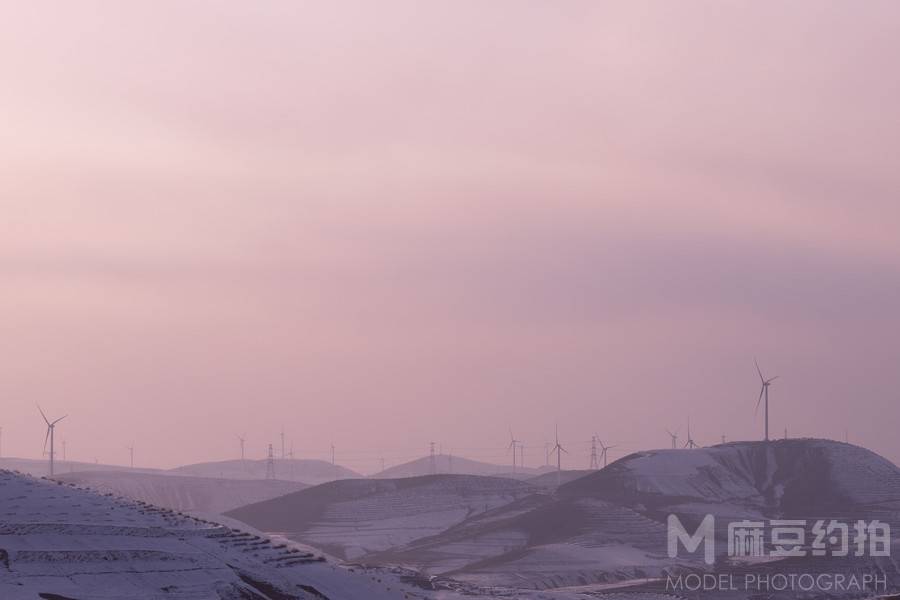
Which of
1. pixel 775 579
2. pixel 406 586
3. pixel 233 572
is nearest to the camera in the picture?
pixel 233 572

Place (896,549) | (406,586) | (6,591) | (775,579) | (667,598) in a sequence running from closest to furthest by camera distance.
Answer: (6,591) → (406,586) → (667,598) → (775,579) → (896,549)

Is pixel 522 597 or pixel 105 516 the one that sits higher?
pixel 105 516

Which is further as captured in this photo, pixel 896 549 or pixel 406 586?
pixel 896 549

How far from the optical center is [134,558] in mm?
80938

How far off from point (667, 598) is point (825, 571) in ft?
157

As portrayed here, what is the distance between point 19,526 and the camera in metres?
80.6

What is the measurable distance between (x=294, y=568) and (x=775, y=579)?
88227 mm

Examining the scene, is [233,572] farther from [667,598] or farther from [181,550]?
[667,598]

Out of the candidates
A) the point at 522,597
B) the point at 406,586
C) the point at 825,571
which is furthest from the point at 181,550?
the point at 825,571

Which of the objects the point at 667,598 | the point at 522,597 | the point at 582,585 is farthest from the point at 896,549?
the point at 522,597

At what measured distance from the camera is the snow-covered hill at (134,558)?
250 ft

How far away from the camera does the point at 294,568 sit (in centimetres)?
8862

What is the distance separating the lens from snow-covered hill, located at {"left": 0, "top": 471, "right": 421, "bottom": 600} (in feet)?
250

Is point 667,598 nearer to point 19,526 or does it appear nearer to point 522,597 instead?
point 522,597
